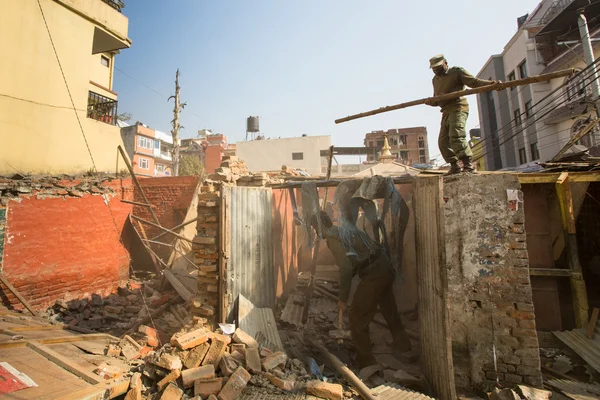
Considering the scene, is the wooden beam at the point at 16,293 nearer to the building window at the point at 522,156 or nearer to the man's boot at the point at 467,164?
the man's boot at the point at 467,164

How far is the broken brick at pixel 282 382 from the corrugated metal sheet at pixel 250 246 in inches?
56.3

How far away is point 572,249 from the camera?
4.45 m

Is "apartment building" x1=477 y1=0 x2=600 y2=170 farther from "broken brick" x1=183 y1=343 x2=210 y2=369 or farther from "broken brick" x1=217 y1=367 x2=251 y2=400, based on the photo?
"broken brick" x1=183 y1=343 x2=210 y2=369

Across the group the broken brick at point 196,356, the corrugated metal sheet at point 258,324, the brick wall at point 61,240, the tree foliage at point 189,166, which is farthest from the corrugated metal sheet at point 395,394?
the tree foliage at point 189,166

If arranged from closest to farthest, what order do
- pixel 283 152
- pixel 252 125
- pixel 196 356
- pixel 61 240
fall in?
pixel 196 356
pixel 61 240
pixel 283 152
pixel 252 125

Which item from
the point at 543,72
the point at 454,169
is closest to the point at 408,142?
the point at 543,72

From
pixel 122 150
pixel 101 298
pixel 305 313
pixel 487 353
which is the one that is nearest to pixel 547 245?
pixel 487 353

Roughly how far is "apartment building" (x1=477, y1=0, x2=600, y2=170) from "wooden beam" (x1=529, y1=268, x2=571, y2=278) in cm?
1165

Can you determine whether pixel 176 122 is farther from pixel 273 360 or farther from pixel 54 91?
pixel 273 360

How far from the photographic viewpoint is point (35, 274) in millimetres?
6750

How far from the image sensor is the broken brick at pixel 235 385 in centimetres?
299

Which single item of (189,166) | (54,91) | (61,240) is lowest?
(61,240)

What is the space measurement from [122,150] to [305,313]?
375 inches

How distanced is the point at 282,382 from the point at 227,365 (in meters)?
0.67
